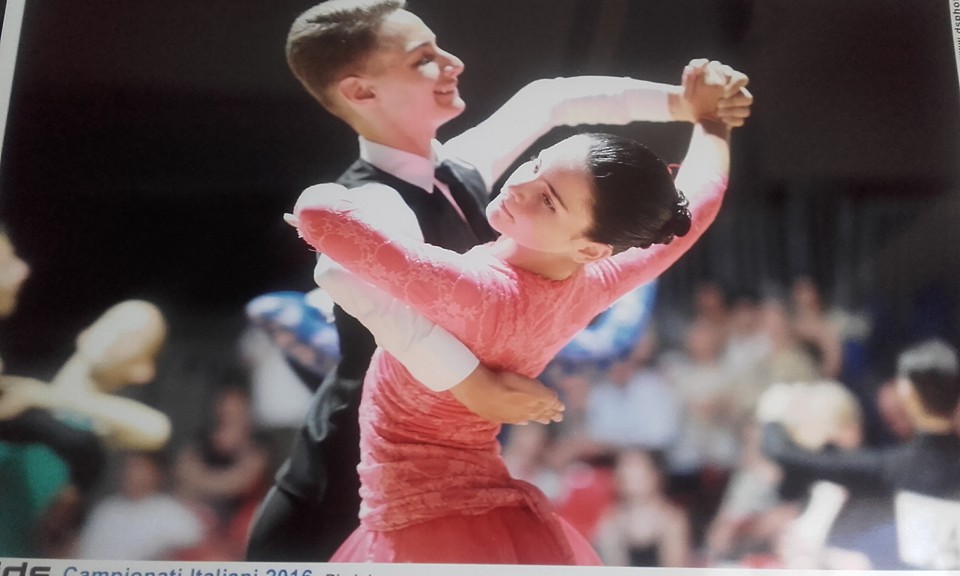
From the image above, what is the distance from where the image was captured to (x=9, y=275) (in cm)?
148

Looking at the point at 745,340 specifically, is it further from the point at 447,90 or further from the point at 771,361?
the point at 447,90

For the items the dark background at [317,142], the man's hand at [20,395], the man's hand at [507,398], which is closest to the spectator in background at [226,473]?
the dark background at [317,142]

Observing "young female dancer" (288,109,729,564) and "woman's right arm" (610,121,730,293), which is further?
"woman's right arm" (610,121,730,293)

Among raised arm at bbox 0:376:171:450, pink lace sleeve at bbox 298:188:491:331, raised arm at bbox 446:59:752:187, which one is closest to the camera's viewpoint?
pink lace sleeve at bbox 298:188:491:331

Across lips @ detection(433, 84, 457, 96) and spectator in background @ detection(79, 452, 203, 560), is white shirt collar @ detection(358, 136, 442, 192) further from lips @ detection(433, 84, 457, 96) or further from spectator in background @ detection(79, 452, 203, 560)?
spectator in background @ detection(79, 452, 203, 560)

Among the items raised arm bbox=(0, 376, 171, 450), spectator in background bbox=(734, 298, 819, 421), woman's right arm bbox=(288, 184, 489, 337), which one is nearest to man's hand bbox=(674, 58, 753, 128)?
spectator in background bbox=(734, 298, 819, 421)

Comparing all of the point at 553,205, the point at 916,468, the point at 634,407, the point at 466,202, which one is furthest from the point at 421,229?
the point at 916,468

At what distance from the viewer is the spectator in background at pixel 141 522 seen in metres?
1.34

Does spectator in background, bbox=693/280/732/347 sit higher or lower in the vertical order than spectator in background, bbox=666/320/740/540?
higher

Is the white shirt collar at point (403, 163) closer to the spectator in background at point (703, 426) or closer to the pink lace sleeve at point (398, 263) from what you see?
the pink lace sleeve at point (398, 263)

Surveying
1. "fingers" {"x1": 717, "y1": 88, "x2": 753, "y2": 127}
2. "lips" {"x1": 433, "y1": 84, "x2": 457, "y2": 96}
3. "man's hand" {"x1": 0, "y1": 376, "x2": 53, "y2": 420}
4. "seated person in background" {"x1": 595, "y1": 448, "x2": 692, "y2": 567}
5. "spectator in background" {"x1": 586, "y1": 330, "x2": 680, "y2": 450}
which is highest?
"fingers" {"x1": 717, "y1": 88, "x2": 753, "y2": 127}

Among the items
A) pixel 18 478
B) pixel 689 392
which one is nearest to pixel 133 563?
pixel 18 478

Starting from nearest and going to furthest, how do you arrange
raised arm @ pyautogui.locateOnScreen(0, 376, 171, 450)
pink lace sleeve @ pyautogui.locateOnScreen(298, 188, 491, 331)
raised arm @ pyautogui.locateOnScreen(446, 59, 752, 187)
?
pink lace sleeve @ pyautogui.locateOnScreen(298, 188, 491, 331)
raised arm @ pyautogui.locateOnScreen(0, 376, 171, 450)
raised arm @ pyautogui.locateOnScreen(446, 59, 752, 187)

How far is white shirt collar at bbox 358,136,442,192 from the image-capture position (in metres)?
1.44
